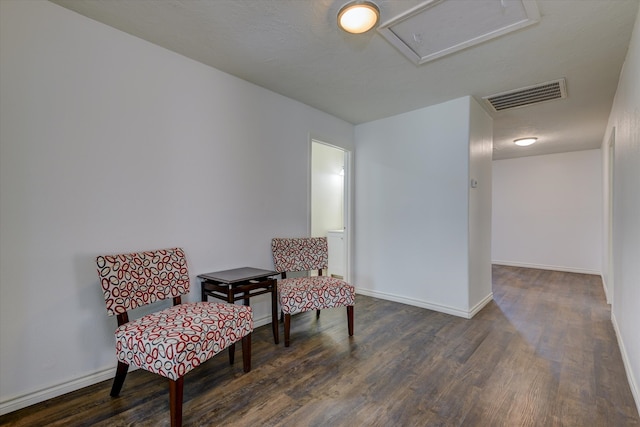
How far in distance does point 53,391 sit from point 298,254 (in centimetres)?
205

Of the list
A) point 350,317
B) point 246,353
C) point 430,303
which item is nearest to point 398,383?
point 350,317

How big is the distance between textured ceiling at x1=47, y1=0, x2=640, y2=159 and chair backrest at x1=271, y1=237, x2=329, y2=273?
158cm

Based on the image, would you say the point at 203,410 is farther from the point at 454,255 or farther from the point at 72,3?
the point at 454,255

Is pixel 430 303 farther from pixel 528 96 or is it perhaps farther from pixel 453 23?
pixel 453 23

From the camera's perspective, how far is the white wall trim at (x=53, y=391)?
66.2 inches

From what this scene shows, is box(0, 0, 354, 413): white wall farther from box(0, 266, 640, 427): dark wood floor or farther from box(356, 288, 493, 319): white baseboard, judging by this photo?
box(356, 288, 493, 319): white baseboard

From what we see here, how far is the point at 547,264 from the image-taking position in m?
6.13

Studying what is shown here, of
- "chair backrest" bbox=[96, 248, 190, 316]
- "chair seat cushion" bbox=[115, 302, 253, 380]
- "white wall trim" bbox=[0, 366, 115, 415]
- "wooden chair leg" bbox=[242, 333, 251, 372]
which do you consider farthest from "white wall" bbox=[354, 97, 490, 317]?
"white wall trim" bbox=[0, 366, 115, 415]

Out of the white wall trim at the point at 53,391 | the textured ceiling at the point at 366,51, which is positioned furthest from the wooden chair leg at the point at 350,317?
the textured ceiling at the point at 366,51

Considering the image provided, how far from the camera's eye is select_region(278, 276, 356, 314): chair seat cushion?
2.56 m

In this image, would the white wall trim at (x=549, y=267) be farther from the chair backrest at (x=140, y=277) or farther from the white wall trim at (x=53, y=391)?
the white wall trim at (x=53, y=391)

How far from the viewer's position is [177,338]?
1.56 metres

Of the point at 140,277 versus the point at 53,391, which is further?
the point at 140,277

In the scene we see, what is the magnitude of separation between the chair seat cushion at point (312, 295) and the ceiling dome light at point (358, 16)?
2.00 metres
